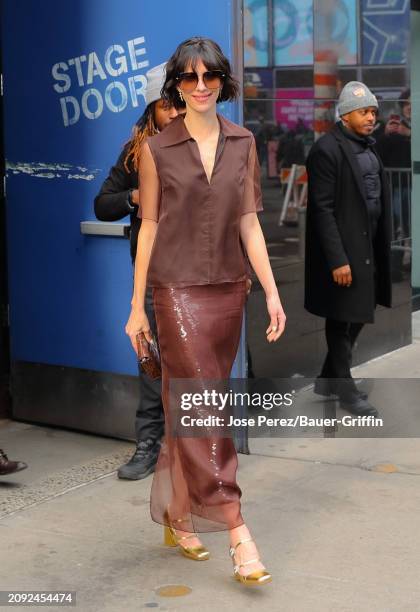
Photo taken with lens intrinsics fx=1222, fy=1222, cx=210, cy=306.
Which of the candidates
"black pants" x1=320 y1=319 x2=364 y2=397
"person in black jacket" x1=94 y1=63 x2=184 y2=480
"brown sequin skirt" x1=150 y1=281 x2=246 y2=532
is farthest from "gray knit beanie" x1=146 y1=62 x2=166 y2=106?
"black pants" x1=320 y1=319 x2=364 y2=397

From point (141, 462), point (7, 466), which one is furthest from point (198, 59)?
point (7, 466)

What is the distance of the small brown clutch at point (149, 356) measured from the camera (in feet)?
14.8

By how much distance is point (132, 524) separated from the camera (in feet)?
16.8

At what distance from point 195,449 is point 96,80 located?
243 cm

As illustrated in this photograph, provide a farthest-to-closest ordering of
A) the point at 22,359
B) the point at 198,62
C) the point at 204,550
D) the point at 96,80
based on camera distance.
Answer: the point at 22,359 → the point at 96,80 → the point at 204,550 → the point at 198,62

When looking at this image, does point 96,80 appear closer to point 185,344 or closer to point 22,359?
point 22,359

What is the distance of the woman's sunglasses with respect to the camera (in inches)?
170

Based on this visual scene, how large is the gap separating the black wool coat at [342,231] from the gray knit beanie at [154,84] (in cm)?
160

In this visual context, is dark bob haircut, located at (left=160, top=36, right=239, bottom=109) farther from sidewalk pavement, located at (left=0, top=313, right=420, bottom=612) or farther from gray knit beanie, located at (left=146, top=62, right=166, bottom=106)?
sidewalk pavement, located at (left=0, top=313, right=420, bottom=612)

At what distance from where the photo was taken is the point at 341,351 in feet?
22.7

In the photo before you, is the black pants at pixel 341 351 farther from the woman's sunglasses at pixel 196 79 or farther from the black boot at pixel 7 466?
the woman's sunglasses at pixel 196 79

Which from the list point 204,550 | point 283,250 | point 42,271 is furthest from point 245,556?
point 283,250

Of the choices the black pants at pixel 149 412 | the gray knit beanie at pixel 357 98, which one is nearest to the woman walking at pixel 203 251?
the black pants at pixel 149 412

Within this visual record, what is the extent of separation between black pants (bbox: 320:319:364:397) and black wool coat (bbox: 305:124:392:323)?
122 mm
